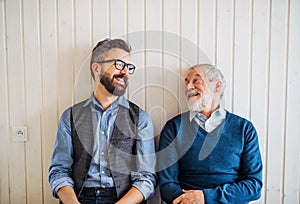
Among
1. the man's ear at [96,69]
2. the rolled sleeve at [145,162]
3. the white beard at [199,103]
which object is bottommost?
the rolled sleeve at [145,162]

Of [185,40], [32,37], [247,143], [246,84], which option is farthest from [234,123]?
[32,37]

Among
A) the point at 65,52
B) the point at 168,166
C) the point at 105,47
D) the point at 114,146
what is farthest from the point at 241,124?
the point at 65,52

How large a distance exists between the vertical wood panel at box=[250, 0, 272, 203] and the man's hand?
53 cm

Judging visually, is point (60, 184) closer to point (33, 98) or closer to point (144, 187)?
point (144, 187)

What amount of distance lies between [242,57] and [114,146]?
0.92 meters

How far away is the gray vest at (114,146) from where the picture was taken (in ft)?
5.13

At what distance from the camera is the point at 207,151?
157 cm

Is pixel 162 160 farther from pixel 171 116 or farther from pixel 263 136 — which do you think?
pixel 263 136

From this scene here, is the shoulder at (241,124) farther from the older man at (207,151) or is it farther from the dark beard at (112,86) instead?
the dark beard at (112,86)

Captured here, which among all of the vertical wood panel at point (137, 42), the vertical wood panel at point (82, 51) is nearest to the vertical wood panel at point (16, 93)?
the vertical wood panel at point (82, 51)

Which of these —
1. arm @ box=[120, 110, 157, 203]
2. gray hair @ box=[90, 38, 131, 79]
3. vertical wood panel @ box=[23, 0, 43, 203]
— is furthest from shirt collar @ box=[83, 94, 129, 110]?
vertical wood panel @ box=[23, 0, 43, 203]

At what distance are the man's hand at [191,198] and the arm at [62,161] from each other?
0.58m

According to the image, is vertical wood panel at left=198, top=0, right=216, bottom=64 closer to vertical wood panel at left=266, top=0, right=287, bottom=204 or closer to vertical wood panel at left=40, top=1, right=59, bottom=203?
vertical wood panel at left=266, top=0, right=287, bottom=204

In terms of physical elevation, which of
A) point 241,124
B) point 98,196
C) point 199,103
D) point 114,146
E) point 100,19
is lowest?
point 98,196
